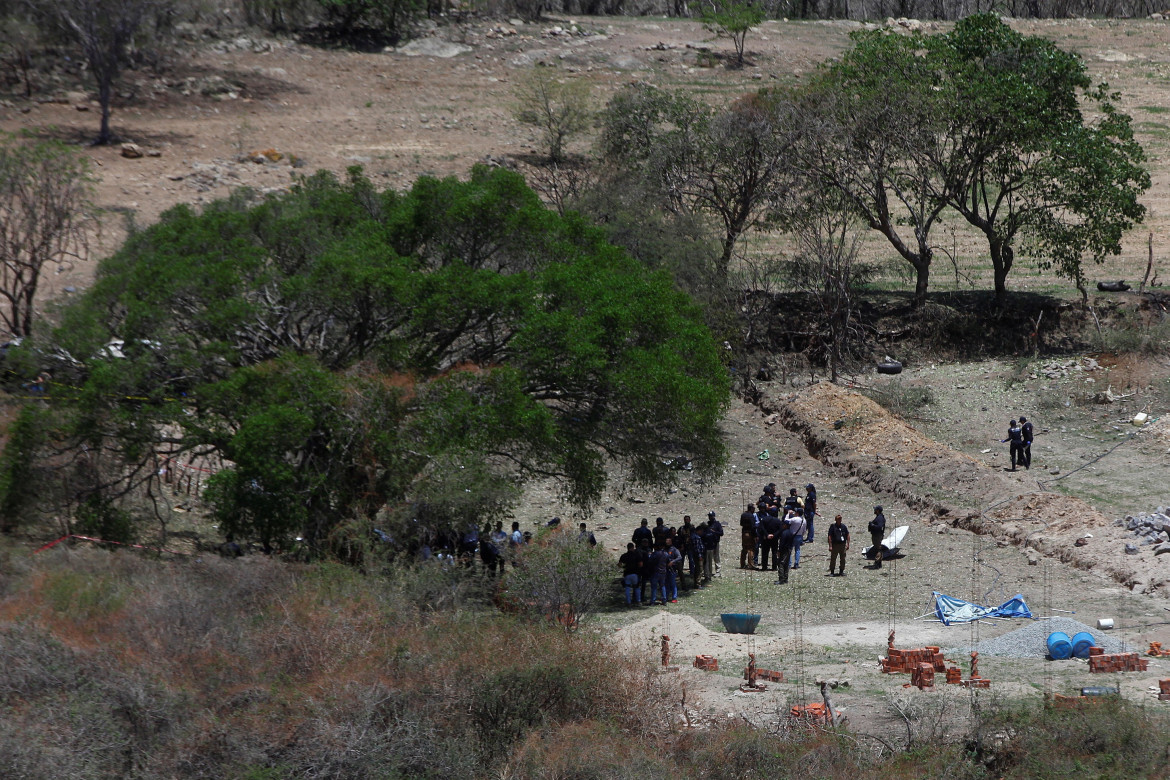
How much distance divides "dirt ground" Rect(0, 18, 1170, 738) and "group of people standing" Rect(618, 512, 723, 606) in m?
0.40

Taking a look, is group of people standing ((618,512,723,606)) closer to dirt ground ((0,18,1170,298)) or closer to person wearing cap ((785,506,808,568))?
person wearing cap ((785,506,808,568))

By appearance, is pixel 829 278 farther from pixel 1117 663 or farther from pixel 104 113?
pixel 104 113

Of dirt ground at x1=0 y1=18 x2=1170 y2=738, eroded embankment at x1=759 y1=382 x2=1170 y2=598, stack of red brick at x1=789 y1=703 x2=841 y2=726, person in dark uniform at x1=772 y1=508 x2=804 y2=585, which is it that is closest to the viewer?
stack of red brick at x1=789 y1=703 x2=841 y2=726

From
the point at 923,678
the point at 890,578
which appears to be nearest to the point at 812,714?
the point at 923,678

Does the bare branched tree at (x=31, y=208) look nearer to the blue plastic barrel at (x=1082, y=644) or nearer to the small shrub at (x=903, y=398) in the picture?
the small shrub at (x=903, y=398)

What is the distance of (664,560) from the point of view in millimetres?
17297

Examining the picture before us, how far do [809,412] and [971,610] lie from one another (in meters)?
11.3

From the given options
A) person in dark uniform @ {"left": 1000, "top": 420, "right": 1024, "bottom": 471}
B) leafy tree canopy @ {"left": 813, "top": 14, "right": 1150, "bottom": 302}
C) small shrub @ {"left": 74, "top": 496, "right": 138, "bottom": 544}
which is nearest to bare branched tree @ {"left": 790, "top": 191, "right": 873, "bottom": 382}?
leafy tree canopy @ {"left": 813, "top": 14, "right": 1150, "bottom": 302}

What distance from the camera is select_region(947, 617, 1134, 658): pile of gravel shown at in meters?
14.0

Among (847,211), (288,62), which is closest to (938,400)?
(847,211)

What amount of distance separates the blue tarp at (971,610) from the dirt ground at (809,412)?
0.28m

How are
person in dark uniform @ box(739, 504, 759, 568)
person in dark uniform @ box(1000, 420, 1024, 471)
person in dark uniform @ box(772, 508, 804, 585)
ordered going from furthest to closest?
1. person in dark uniform @ box(1000, 420, 1024, 471)
2. person in dark uniform @ box(739, 504, 759, 568)
3. person in dark uniform @ box(772, 508, 804, 585)

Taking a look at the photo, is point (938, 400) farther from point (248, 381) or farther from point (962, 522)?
point (248, 381)

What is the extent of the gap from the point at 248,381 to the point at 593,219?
16.3 m
